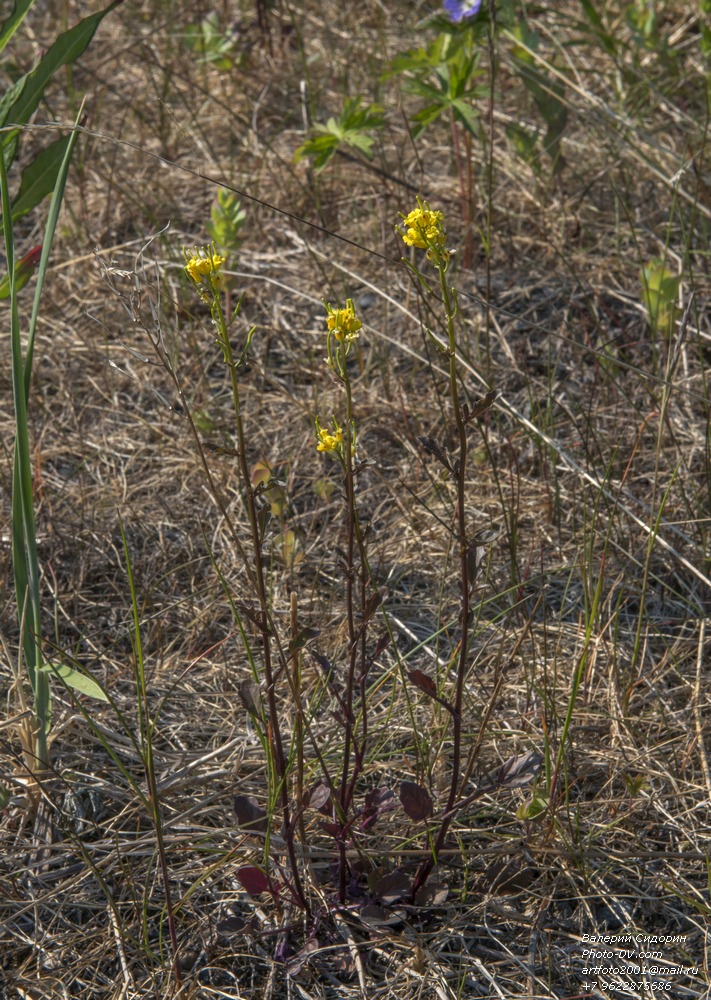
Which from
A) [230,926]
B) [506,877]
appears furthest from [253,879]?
[506,877]

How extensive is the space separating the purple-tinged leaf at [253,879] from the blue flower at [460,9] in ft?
7.02

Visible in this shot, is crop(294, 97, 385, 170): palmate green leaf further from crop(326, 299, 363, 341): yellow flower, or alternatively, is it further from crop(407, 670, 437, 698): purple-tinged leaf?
crop(407, 670, 437, 698): purple-tinged leaf

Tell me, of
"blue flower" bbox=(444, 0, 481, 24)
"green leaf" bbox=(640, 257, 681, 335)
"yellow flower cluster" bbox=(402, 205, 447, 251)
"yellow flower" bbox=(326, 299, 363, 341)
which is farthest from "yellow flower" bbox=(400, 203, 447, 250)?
"blue flower" bbox=(444, 0, 481, 24)

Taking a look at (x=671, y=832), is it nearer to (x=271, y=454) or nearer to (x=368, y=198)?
(x=271, y=454)

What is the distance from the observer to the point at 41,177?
5.91 feet

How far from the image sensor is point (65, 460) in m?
2.39

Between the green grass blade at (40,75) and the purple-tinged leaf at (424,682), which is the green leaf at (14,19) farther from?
the purple-tinged leaf at (424,682)

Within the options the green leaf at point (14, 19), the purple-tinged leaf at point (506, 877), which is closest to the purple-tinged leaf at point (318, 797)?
the purple-tinged leaf at point (506, 877)

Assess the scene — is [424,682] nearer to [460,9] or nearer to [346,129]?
[346,129]

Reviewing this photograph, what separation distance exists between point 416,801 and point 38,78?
138cm

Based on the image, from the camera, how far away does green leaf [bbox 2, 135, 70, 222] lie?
1803mm

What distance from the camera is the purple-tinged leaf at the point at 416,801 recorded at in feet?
4.49

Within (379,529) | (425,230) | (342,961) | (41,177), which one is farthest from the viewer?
(379,529)

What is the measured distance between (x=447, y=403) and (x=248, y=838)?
1228 mm
